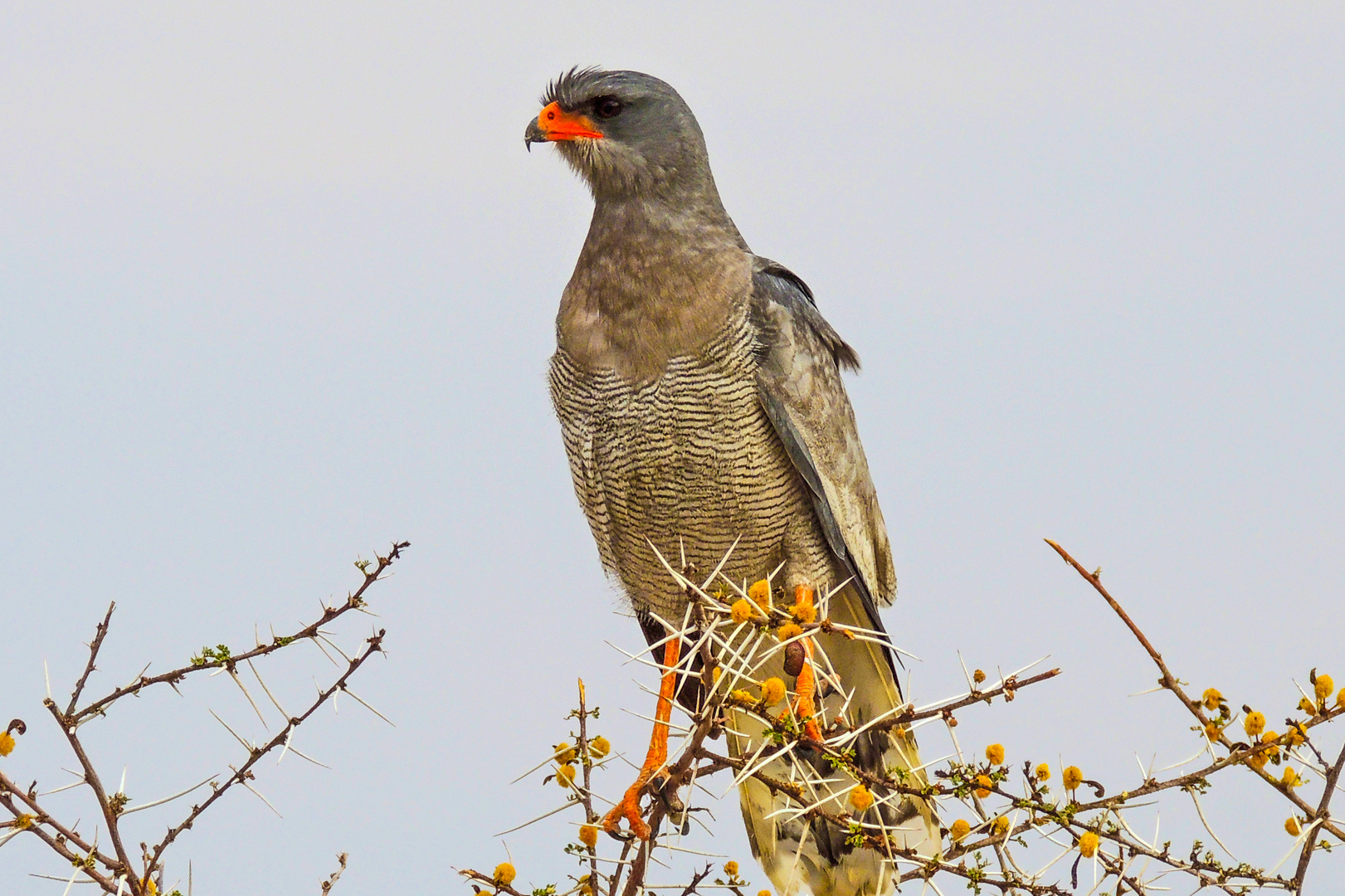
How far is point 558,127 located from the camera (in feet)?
14.4

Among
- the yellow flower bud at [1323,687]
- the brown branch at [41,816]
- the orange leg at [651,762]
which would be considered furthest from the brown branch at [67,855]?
the yellow flower bud at [1323,687]

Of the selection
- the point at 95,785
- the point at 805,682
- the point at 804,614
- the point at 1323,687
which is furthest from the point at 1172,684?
the point at 95,785

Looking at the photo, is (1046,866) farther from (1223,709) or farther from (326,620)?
(326,620)

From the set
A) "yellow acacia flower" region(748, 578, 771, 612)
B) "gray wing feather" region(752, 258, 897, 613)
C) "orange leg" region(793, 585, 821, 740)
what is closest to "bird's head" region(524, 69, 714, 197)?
"gray wing feather" region(752, 258, 897, 613)

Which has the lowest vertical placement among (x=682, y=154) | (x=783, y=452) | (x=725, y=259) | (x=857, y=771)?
(x=857, y=771)

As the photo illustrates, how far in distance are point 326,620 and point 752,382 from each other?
1.70 meters

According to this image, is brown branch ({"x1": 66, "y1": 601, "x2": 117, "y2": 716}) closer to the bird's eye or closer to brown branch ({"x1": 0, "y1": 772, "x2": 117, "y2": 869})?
brown branch ({"x1": 0, "y1": 772, "x2": 117, "y2": 869})

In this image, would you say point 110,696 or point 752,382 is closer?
point 110,696

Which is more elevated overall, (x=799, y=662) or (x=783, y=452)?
(x=783, y=452)

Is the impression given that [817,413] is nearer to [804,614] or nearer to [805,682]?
[805,682]

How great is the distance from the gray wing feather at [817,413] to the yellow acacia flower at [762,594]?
4.09ft

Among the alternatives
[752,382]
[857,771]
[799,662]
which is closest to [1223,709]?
[857,771]

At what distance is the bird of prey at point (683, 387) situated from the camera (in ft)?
14.0

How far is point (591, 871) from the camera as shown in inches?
142
